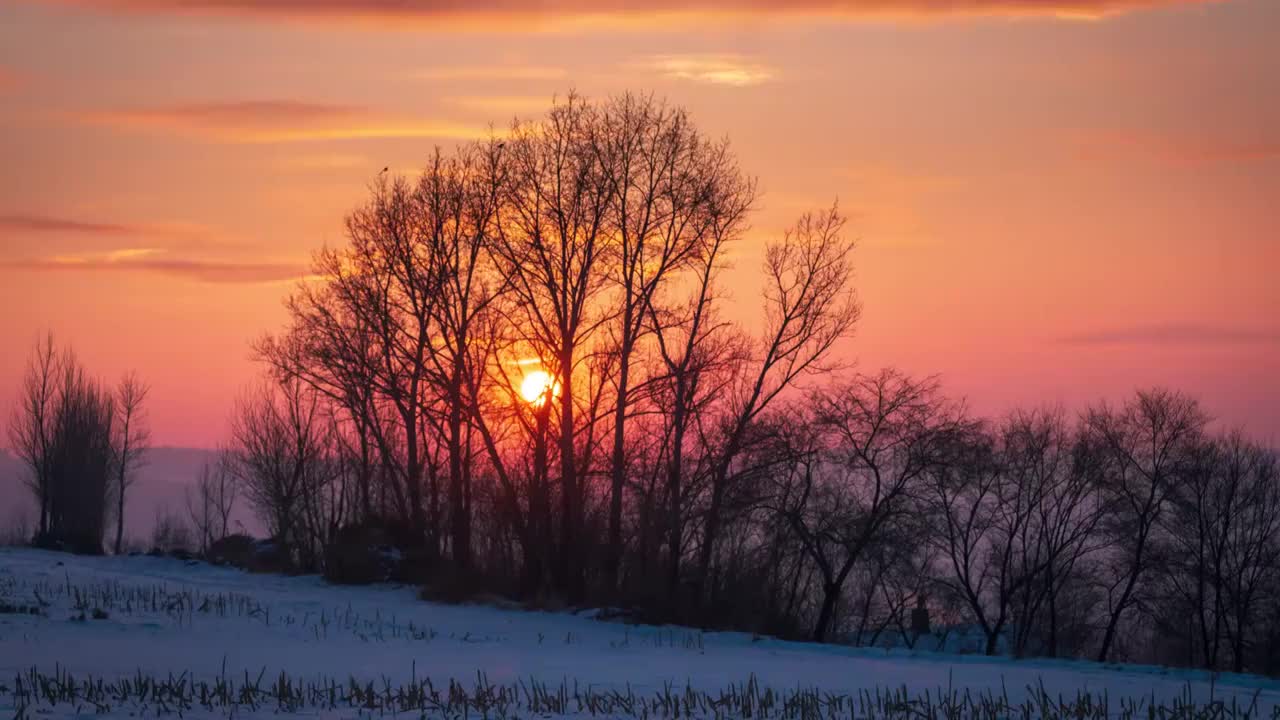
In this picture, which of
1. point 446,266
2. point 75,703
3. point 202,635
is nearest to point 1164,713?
point 75,703

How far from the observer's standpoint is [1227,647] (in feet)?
164

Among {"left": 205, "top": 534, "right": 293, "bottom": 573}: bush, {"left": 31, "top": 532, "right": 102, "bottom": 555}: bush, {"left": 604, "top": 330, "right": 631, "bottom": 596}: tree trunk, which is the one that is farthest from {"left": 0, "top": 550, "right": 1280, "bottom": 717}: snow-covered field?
{"left": 31, "top": 532, "right": 102, "bottom": 555}: bush

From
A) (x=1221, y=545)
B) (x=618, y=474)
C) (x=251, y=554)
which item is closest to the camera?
(x=618, y=474)

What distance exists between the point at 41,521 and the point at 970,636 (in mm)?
47306

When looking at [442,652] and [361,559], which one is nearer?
[442,652]

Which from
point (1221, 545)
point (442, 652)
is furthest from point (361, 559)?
point (1221, 545)

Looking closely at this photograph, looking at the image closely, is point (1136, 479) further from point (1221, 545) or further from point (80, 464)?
point (80, 464)

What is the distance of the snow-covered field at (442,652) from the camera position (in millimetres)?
16828

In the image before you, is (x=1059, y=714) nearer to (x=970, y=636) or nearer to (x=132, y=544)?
(x=970, y=636)

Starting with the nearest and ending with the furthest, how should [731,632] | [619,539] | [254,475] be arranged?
[731,632] → [619,539] → [254,475]

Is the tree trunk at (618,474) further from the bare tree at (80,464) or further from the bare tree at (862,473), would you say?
the bare tree at (80,464)

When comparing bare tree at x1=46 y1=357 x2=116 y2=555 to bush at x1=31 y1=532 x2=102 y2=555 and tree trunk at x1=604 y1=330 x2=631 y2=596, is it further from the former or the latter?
tree trunk at x1=604 y1=330 x2=631 y2=596

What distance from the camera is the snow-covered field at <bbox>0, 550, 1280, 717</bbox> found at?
1683cm

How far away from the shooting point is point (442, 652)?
2080 centimetres
